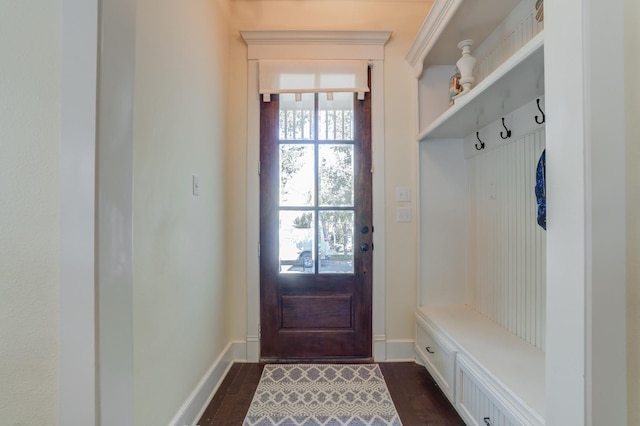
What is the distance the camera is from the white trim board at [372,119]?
2.11 meters

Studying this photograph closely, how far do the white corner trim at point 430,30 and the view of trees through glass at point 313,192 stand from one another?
530 millimetres

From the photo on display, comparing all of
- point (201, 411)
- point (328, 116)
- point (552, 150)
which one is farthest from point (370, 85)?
point (201, 411)

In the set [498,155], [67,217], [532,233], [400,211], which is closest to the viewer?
[67,217]

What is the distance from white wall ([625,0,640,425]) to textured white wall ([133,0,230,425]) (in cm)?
144

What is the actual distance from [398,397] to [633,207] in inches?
60.7

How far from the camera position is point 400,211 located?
2143 millimetres

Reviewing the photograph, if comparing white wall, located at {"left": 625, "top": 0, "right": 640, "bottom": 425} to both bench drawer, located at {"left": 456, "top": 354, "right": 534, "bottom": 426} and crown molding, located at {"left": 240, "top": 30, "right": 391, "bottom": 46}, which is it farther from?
crown molding, located at {"left": 240, "top": 30, "right": 391, "bottom": 46}

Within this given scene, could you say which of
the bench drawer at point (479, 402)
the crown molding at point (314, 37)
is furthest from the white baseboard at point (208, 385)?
the crown molding at point (314, 37)

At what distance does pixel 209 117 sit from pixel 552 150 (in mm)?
1741

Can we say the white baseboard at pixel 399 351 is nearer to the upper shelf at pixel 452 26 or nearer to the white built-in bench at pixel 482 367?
the white built-in bench at pixel 482 367

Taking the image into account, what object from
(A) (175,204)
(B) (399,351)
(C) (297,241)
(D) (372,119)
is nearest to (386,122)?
(D) (372,119)

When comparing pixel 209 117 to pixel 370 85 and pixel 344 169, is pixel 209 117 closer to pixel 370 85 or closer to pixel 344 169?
pixel 344 169

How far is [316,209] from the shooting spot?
215 cm

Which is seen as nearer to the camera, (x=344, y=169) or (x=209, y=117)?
(x=209, y=117)
